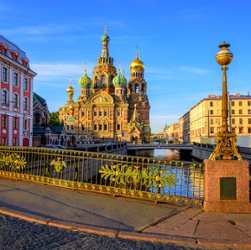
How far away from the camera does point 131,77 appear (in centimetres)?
8081

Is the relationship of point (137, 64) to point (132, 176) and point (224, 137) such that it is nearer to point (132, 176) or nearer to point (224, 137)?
point (132, 176)

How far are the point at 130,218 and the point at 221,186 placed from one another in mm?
2262

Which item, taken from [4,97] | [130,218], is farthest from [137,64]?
[130,218]

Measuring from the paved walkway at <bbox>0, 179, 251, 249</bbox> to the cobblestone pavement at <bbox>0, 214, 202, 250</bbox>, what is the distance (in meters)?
0.21

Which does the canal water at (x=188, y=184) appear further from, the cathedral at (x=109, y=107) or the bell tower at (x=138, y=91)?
the bell tower at (x=138, y=91)

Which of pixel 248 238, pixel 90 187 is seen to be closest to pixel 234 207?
pixel 248 238

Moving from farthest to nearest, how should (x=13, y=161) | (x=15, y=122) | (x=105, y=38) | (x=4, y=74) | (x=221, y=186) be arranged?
(x=105, y=38) < (x=15, y=122) < (x=4, y=74) < (x=13, y=161) < (x=221, y=186)

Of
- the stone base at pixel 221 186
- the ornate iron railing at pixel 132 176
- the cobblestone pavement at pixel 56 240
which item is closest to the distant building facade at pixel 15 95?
the ornate iron railing at pixel 132 176

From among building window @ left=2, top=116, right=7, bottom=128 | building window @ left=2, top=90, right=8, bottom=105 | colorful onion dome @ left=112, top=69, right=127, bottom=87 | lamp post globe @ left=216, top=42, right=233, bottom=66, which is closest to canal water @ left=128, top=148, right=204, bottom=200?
lamp post globe @ left=216, top=42, right=233, bottom=66

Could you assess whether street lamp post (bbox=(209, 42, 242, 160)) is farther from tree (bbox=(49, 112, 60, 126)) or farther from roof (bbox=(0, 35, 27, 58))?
tree (bbox=(49, 112, 60, 126))

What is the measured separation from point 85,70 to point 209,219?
82.8 meters

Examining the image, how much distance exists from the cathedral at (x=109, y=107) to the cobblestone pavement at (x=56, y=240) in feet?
212

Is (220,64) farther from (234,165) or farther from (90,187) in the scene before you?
(90,187)

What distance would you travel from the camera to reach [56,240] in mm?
4707
